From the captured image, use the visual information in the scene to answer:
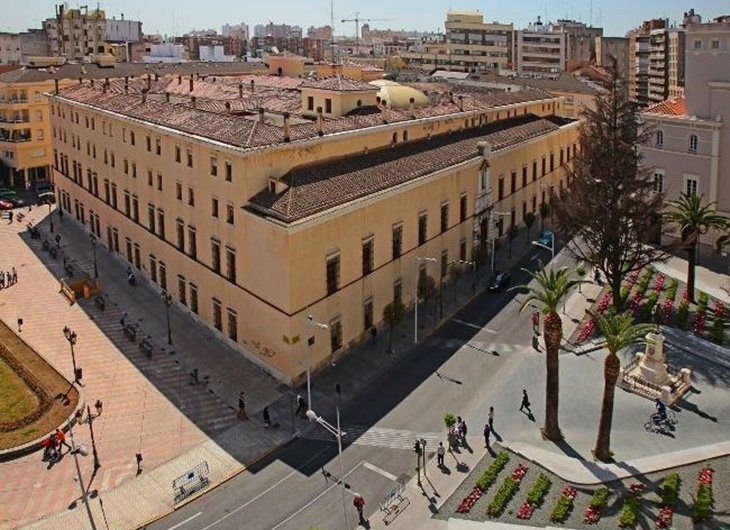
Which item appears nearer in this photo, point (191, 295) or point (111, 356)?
point (111, 356)

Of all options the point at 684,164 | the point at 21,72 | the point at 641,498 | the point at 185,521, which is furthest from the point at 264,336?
the point at 21,72

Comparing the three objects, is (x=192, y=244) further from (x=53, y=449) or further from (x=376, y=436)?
(x=376, y=436)

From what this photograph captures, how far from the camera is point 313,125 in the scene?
46969mm

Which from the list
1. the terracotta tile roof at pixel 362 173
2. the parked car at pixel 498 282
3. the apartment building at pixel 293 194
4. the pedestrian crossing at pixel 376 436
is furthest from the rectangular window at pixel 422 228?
the pedestrian crossing at pixel 376 436

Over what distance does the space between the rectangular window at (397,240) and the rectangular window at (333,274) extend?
597 cm

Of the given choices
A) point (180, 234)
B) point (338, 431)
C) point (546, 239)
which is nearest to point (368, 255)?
point (180, 234)

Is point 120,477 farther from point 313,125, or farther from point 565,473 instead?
point 313,125

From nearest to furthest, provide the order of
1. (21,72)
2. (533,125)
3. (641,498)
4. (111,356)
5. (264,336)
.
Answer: (641,498) < (264,336) < (111,356) < (533,125) < (21,72)

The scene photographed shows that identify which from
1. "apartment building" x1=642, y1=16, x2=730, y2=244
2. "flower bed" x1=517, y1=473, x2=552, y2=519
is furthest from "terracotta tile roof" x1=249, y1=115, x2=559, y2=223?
"flower bed" x1=517, y1=473, x2=552, y2=519

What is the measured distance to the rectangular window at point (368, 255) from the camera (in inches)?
1718

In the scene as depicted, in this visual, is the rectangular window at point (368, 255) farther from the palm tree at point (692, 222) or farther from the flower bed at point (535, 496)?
the palm tree at point (692, 222)

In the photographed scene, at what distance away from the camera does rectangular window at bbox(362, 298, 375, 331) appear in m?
44.8

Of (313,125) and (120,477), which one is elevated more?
(313,125)

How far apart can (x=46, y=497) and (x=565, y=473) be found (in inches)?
873
